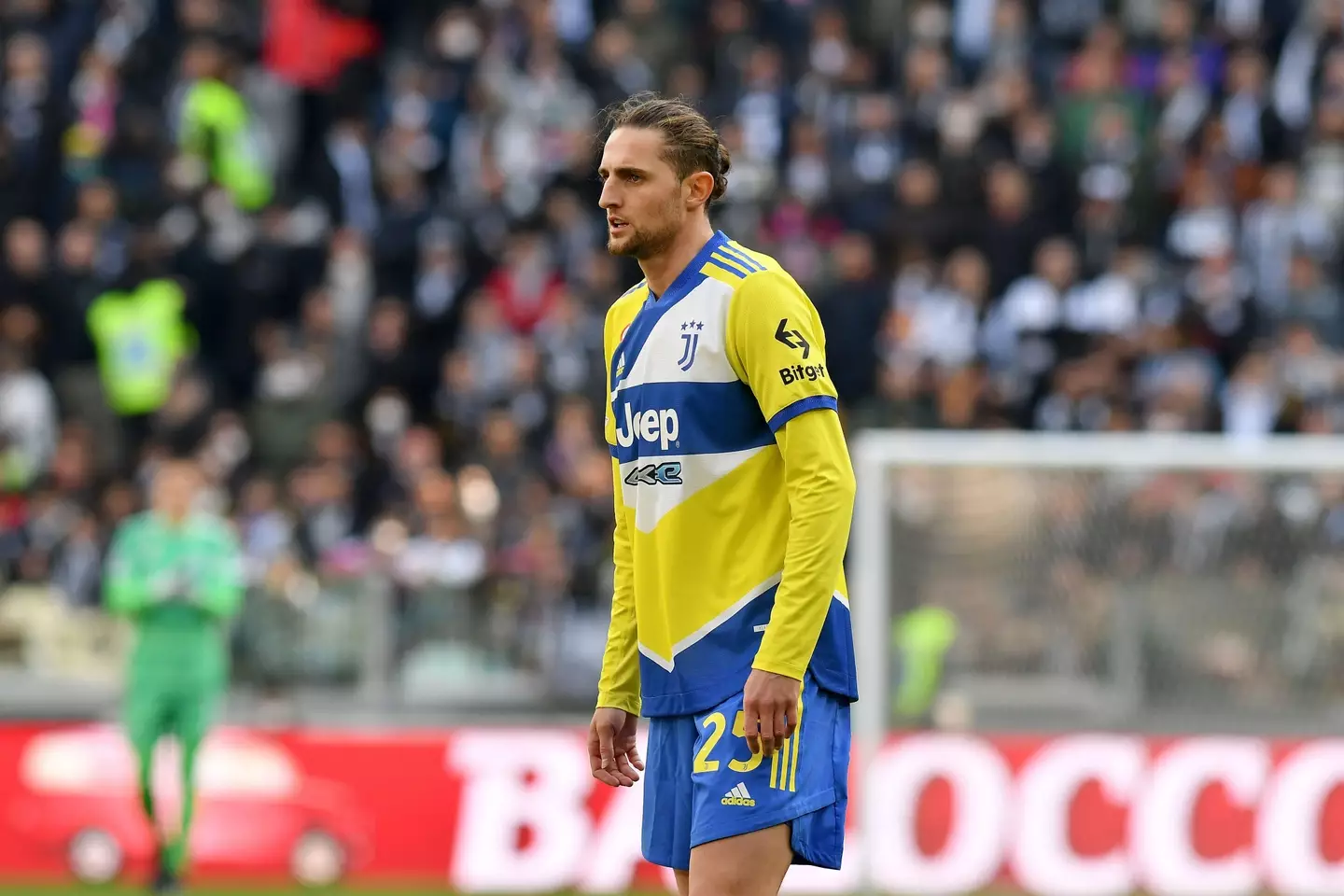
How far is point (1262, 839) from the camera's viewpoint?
1066cm

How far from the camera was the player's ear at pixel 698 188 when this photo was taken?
15.6 ft

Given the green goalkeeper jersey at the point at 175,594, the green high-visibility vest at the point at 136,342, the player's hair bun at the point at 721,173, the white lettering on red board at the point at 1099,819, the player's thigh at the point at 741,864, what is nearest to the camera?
the player's thigh at the point at 741,864

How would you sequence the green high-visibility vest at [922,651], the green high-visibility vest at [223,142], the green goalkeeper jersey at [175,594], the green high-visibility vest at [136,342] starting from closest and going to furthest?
1. the green high-visibility vest at [922,651]
2. the green goalkeeper jersey at [175,594]
3. the green high-visibility vest at [136,342]
4. the green high-visibility vest at [223,142]

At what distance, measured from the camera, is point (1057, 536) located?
1083cm

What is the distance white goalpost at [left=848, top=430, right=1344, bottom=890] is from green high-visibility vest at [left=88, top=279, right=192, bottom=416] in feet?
20.0

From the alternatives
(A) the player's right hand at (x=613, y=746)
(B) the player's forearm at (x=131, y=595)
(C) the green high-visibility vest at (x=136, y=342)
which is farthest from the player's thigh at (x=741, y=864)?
(C) the green high-visibility vest at (x=136, y=342)

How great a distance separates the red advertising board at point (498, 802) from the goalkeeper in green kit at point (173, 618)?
0.97 meters

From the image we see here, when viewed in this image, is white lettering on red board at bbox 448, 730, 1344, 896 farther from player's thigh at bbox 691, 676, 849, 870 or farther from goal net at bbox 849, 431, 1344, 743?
player's thigh at bbox 691, 676, 849, 870

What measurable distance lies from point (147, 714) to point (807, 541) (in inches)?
291

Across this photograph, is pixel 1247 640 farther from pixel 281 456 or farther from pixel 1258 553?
pixel 281 456

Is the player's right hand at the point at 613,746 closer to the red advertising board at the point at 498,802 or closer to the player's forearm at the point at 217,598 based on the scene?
the red advertising board at the point at 498,802

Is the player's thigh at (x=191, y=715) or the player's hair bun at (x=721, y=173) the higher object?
the player's hair bun at (x=721, y=173)

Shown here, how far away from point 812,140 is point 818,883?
608cm

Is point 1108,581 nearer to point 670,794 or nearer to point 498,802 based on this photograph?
point 498,802
